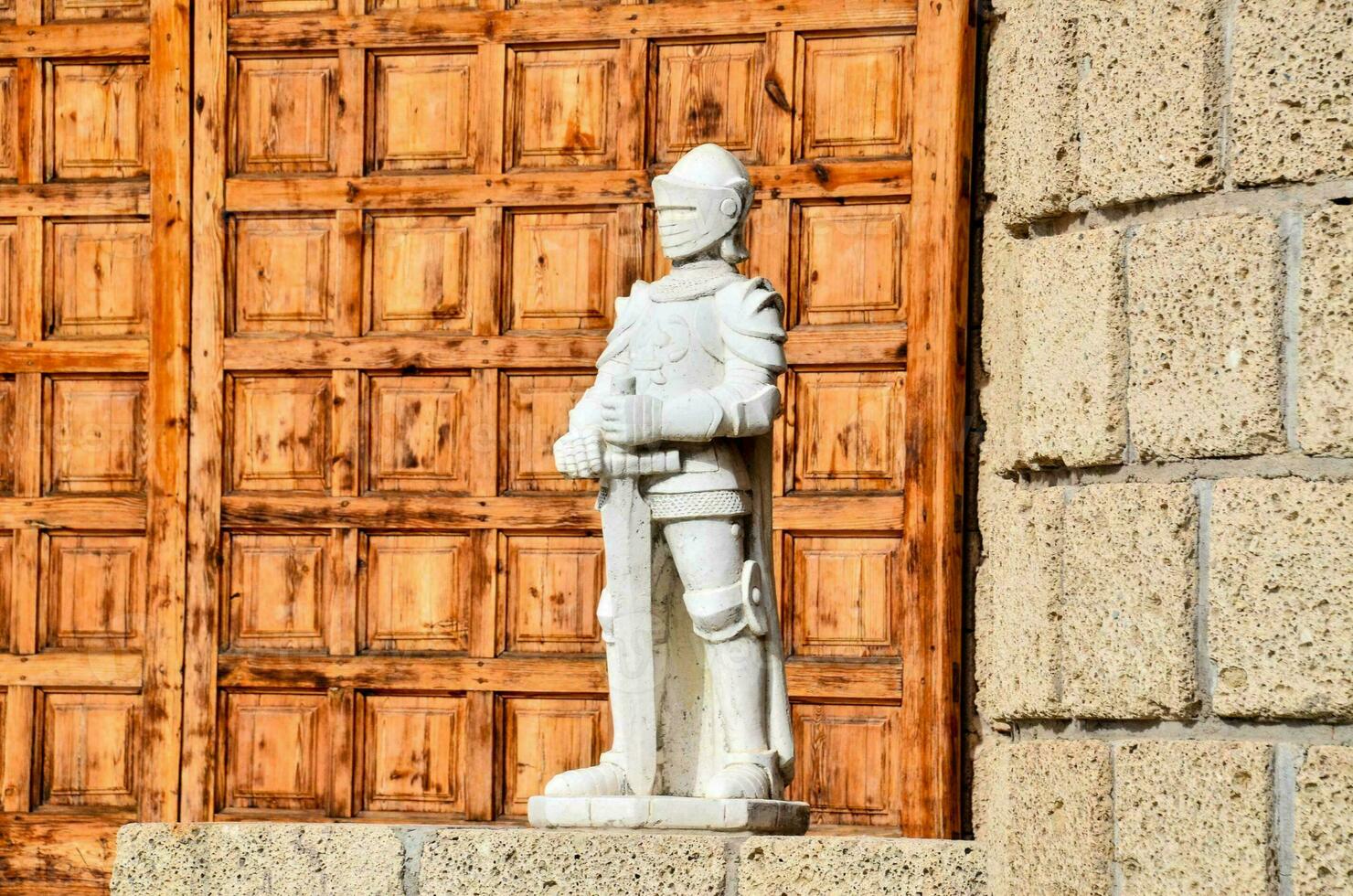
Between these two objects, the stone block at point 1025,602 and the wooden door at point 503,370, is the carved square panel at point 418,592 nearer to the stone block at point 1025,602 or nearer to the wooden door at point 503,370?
the wooden door at point 503,370

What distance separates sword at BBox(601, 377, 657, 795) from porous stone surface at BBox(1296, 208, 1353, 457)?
2281 mm

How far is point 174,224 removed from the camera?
28.3ft

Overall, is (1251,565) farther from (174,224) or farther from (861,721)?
(174,224)

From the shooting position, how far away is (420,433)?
8.39 m

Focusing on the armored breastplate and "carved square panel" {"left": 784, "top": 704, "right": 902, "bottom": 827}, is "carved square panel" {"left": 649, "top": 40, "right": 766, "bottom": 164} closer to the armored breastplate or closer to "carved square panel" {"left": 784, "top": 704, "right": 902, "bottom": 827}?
"carved square panel" {"left": 784, "top": 704, "right": 902, "bottom": 827}

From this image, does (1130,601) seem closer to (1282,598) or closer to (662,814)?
(1282,598)

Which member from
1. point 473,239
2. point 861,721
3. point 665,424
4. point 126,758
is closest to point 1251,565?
point 665,424

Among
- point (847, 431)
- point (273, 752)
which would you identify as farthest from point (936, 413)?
point (273, 752)

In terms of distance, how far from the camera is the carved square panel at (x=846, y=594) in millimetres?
7879

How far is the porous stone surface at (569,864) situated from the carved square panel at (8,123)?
4293 mm

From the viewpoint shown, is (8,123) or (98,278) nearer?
(98,278)

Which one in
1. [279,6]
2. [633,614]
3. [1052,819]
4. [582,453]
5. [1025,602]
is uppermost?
[279,6]

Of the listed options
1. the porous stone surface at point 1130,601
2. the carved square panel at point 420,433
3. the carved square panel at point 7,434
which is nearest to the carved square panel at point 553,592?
the carved square panel at point 420,433

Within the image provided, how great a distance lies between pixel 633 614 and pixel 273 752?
3.02m
